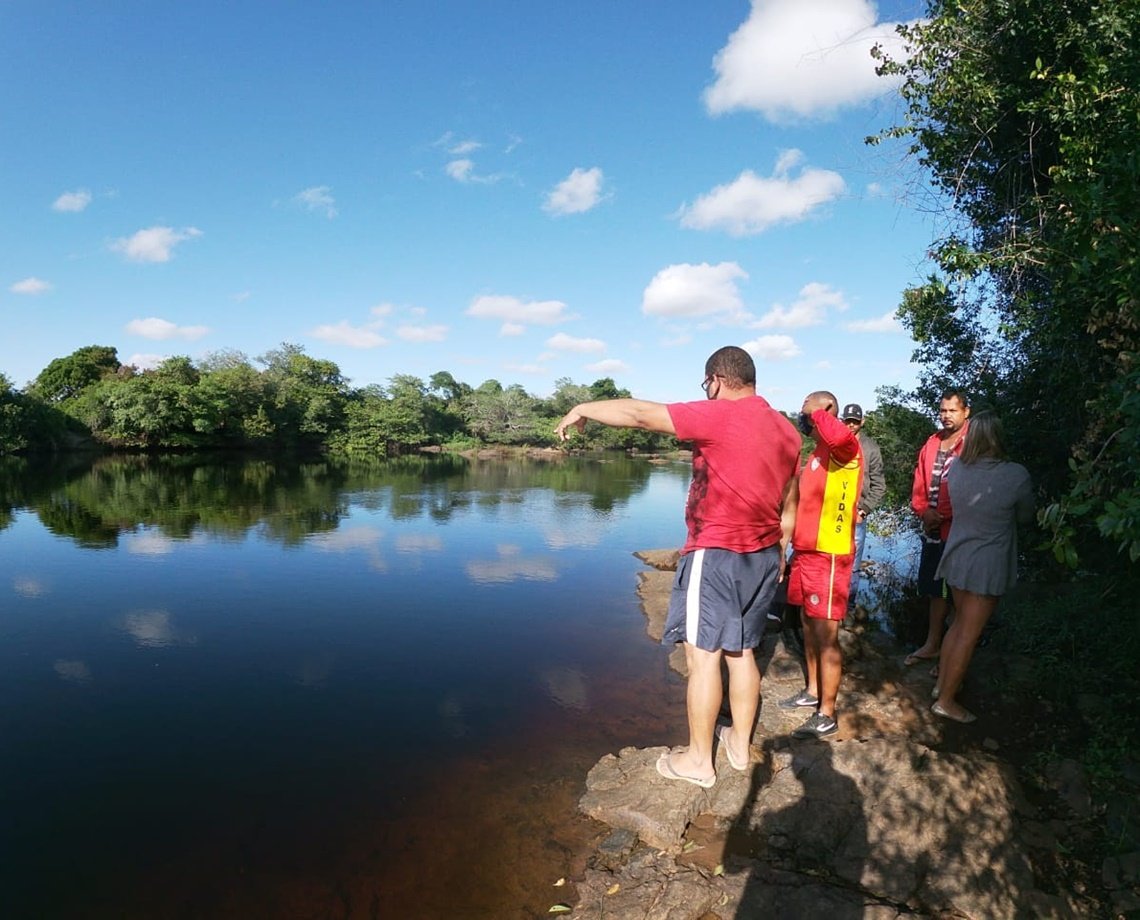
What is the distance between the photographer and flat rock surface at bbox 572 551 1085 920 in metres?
2.54

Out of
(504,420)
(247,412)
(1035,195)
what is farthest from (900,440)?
(504,420)

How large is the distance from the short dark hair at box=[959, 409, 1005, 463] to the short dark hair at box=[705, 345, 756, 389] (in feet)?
5.69

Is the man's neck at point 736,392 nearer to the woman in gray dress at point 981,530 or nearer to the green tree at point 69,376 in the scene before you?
the woman in gray dress at point 981,530

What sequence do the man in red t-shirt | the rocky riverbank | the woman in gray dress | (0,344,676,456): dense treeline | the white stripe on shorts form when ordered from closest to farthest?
the rocky riverbank → the man in red t-shirt → the white stripe on shorts → the woman in gray dress → (0,344,676,456): dense treeline

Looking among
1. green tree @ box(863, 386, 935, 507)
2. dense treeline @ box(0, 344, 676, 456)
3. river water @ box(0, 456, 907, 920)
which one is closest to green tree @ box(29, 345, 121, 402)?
dense treeline @ box(0, 344, 676, 456)

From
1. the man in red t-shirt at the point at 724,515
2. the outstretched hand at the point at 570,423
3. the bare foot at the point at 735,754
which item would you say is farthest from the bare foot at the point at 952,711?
the outstretched hand at the point at 570,423

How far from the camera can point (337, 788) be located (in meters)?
4.07

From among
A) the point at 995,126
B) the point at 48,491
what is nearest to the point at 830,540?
the point at 995,126

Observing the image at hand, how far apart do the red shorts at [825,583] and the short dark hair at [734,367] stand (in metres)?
1.40

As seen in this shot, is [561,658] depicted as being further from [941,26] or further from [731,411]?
[941,26]

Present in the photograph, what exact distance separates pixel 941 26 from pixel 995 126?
3.59ft

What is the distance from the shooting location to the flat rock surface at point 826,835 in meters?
2.54

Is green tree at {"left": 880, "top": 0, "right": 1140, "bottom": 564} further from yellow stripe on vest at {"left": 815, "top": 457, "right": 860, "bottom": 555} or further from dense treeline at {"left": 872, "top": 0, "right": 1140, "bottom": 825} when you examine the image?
yellow stripe on vest at {"left": 815, "top": 457, "right": 860, "bottom": 555}

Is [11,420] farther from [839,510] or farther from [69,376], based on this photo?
[839,510]
